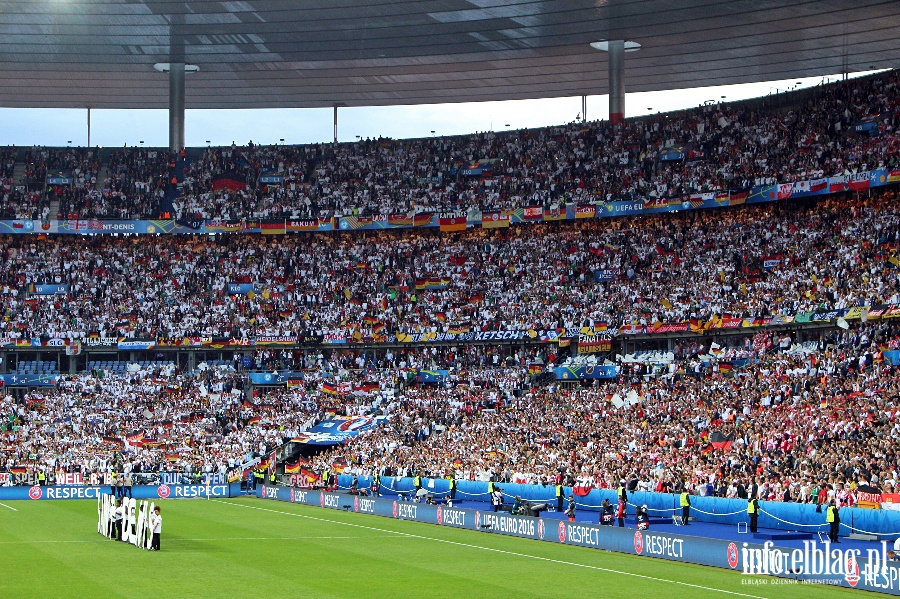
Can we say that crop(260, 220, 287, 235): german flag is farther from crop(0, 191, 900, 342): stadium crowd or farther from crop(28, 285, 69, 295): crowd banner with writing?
crop(28, 285, 69, 295): crowd banner with writing

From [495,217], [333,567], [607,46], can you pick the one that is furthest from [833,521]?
[607,46]

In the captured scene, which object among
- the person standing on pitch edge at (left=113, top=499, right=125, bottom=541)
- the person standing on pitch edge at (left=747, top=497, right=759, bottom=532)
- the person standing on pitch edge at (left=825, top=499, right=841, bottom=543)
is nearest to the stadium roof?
the person standing on pitch edge at (left=747, top=497, right=759, bottom=532)

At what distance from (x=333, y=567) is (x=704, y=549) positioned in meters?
8.90

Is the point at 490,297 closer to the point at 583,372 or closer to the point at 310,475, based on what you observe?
the point at 583,372

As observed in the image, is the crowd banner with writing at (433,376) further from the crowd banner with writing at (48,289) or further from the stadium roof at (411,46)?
the crowd banner with writing at (48,289)

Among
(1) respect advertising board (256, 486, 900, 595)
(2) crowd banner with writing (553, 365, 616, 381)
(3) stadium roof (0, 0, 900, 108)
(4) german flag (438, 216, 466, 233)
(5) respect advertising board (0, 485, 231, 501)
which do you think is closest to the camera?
(1) respect advertising board (256, 486, 900, 595)

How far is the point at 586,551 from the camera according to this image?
1211 inches

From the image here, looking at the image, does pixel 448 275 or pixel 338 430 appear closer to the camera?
pixel 338 430

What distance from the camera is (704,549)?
26797 millimetres

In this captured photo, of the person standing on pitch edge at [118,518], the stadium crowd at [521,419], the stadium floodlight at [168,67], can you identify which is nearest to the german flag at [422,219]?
the stadium crowd at [521,419]

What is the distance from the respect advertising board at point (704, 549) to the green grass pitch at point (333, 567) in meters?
0.35

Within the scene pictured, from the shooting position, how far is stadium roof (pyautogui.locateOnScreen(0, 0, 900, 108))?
196 ft

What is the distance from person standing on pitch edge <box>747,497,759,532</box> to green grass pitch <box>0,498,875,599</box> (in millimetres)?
5515

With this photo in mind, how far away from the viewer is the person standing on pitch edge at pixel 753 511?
33125 millimetres
